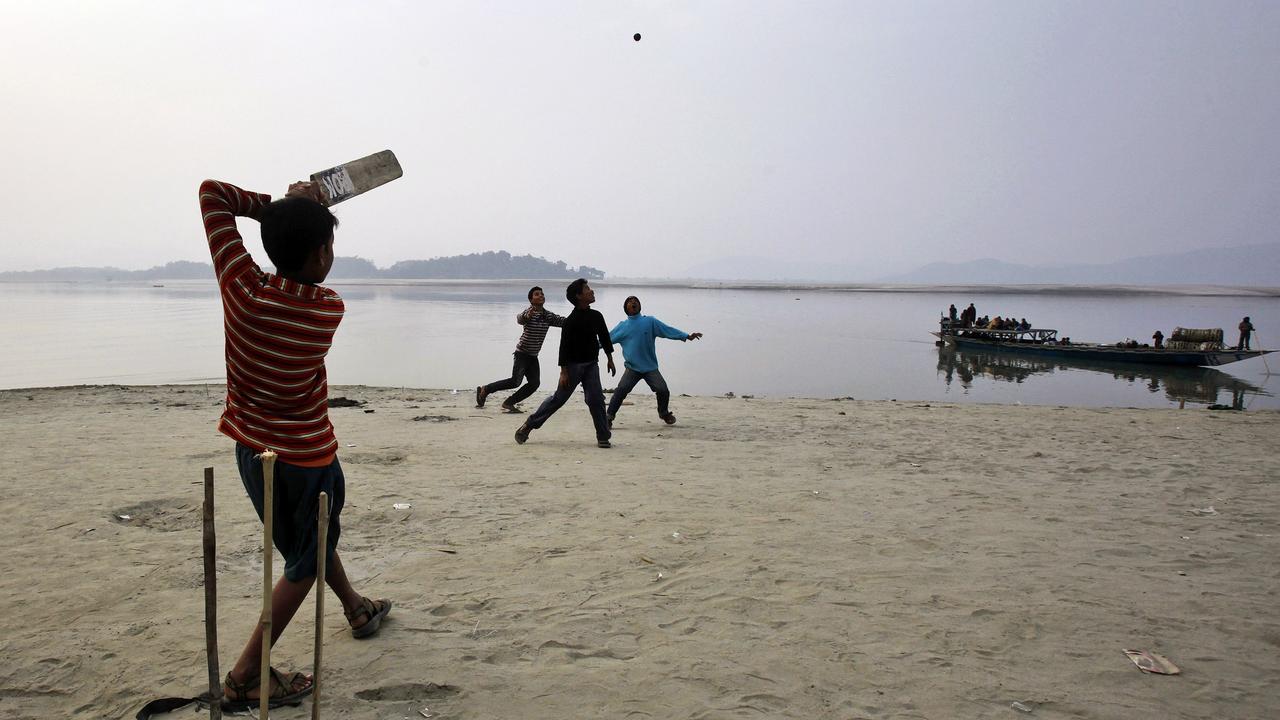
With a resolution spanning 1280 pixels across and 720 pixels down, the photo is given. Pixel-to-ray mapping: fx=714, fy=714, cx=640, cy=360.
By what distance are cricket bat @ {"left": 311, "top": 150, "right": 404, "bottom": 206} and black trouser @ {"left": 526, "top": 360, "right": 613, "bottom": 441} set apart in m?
4.67

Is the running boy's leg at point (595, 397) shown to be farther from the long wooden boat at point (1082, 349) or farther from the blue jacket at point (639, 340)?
the long wooden boat at point (1082, 349)

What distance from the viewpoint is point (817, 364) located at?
2325 cm

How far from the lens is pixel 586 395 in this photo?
759 centimetres

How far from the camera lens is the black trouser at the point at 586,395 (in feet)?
24.3

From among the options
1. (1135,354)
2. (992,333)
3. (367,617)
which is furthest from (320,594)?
(992,333)

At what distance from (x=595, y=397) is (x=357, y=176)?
5.12 metres

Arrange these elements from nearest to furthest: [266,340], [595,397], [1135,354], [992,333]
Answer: [266,340] → [595,397] → [1135,354] → [992,333]

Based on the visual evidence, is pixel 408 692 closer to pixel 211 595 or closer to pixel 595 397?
pixel 211 595

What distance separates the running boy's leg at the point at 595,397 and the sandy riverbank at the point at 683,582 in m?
0.31

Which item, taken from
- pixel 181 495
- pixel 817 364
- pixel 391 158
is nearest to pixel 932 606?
pixel 391 158

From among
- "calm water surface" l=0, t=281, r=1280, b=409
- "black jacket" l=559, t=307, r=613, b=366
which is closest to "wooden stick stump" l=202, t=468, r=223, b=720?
"black jacket" l=559, t=307, r=613, b=366

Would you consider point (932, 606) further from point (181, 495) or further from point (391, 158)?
point (181, 495)

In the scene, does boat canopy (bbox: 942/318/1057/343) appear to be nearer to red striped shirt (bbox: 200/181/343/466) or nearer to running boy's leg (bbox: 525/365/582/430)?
running boy's leg (bbox: 525/365/582/430)

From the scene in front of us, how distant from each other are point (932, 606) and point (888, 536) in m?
1.10
